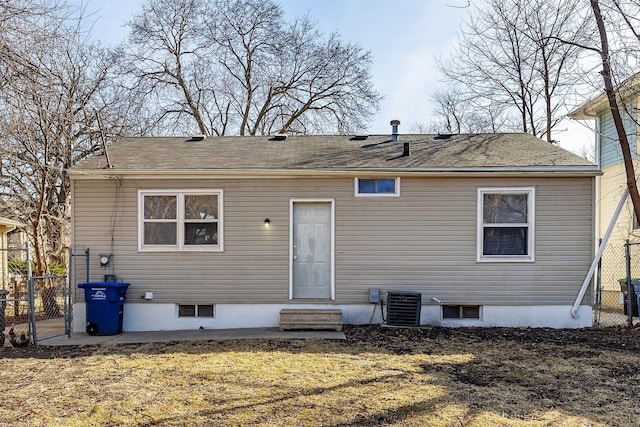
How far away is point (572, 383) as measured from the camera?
5309 mm

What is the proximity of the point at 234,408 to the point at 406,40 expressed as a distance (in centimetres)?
866

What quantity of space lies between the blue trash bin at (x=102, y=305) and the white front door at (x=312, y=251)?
2.98 m

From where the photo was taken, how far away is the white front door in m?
8.65

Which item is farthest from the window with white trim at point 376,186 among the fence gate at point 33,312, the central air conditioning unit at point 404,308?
the fence gate at point 33,312

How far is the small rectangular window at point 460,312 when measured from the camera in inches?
339

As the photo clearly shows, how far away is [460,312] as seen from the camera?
8633mm

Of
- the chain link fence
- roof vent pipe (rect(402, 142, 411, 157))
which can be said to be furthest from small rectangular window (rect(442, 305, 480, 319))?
the chain link fence

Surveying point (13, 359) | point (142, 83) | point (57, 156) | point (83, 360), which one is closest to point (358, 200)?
point (83, 360)

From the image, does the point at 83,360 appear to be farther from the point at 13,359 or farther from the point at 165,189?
the point at 165,189

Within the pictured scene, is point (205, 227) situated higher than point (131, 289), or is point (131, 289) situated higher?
point (205, 227)

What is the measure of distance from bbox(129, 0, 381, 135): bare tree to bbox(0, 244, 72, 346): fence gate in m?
10.7

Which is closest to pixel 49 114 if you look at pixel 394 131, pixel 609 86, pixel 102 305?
pixel 102 305

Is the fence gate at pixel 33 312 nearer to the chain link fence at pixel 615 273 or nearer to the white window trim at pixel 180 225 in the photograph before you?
the white window trim at pixel 180 225

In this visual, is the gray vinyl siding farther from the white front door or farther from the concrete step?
the concrete step
